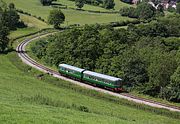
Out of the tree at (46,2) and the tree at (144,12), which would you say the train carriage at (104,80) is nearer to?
the tree at (144,12)

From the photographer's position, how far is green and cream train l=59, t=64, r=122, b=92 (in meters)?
66.7

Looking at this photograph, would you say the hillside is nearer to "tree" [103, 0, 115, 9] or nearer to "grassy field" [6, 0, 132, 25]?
"grassy field" [6, 0, 132, 25]

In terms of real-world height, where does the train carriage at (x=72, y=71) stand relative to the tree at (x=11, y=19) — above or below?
below

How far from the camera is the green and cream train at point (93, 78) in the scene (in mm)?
66688

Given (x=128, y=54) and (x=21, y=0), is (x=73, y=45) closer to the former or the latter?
(x=128, y=54)

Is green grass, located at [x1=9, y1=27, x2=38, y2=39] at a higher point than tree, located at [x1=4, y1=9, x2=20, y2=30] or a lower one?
lower

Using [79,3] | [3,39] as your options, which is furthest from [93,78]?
[79,3]

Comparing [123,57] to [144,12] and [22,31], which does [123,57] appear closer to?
[22,31]

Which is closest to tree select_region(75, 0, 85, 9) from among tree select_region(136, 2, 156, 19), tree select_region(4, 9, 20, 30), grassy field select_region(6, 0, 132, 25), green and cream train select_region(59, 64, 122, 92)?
grassy field select_region(6, 0, 132, 25)

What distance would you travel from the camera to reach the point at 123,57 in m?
73.6

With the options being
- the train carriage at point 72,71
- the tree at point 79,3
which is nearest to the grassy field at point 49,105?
the train carriage at point 72,71

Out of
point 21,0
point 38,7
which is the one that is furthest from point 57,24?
point 21,0

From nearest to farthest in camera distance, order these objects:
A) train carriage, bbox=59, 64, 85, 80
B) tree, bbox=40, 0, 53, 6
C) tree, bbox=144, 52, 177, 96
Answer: tree, bbox=144, 52, 177, 96, train carriage, bbox=59, 64, 85, 80, tree, bbox=40, 0, 53, 6

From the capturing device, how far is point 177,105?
6128 cm
